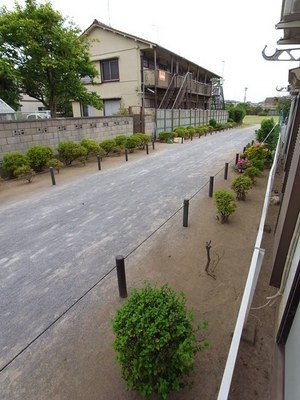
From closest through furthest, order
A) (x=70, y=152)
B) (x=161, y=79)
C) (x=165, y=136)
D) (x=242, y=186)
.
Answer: (x=242, y=186)
(x=70, y=152)
(x=165, y=136)
(x=161, y=79)

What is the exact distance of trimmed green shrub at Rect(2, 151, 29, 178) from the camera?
8766 millimetres

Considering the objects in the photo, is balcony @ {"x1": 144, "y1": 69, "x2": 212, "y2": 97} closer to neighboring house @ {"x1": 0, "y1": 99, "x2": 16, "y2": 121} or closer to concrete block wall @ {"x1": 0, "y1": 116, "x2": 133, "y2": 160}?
concrete block wall @ {"x1": 0, "y1": 116, "x2": 133, "y2": 160}

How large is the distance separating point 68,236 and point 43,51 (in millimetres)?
11757

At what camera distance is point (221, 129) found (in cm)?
2984

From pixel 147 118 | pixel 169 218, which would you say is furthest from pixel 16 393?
pixel 147 118

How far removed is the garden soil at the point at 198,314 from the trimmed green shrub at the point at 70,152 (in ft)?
22.5

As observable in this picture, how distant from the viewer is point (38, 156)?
953cm

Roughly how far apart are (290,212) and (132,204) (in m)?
4.16

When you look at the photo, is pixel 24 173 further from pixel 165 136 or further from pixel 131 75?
pixel 131 75

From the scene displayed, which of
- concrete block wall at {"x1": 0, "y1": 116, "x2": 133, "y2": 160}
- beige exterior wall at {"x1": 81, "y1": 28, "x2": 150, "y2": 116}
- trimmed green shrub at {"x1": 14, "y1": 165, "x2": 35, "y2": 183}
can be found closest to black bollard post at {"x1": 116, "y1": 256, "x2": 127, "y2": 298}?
trimmed green shrub at {"x1": 14, "y1": 165, "x2": 35, "y2": 183}

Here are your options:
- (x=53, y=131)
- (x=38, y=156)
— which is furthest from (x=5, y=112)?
(x=38, y=156)

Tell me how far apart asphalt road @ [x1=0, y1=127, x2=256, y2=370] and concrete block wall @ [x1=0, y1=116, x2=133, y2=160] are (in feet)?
9.30

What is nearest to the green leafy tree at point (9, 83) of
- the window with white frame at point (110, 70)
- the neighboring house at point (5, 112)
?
the neighboring house at point (5, 112)

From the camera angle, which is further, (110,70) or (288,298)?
(110,70)
